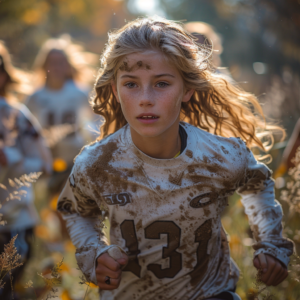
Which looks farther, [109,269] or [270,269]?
[270,269]

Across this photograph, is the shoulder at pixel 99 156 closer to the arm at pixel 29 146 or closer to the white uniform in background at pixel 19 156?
the white uniform in background at pixel 19 156

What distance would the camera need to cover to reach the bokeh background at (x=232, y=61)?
10.0 ft

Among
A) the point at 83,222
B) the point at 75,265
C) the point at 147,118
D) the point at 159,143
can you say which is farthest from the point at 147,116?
the point at 75,265

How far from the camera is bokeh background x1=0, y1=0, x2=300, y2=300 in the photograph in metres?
3.06

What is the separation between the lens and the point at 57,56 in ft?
18.8

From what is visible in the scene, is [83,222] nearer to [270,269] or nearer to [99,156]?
[99,156]

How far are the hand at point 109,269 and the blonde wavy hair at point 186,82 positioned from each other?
0.91 m

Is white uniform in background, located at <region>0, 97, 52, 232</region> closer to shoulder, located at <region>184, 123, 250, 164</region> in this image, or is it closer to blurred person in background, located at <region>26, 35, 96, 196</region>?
blurred person in background, located at <region>26, 35, 96, 196</region>

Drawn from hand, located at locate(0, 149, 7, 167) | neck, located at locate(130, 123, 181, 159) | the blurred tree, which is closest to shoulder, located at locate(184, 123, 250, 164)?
neck, located at locate(130, 123, 181, 159)

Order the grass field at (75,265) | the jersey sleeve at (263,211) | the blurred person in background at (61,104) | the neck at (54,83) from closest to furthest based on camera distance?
1. the jersey sleeve at (263,211)
2. the grass field at (75,265)
3. the blurred person in background at (61,104)
4. the neck at (54,83)

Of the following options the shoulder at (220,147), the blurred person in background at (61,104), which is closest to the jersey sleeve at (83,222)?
the shoulder at (220,147)

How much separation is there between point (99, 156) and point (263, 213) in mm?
1104

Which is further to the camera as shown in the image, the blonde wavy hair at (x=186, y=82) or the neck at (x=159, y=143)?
the neck at (x=159, y=143)

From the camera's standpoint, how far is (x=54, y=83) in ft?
18.1
